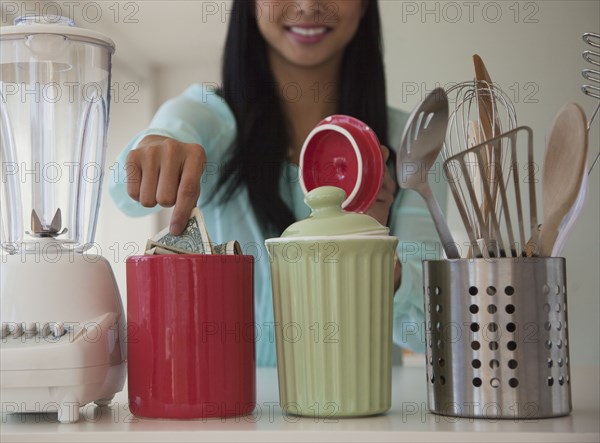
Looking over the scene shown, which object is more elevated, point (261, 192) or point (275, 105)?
point (275, 105)

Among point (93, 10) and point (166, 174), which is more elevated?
point (93, 10)

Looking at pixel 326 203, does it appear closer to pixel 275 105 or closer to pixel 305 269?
pixel 305 269

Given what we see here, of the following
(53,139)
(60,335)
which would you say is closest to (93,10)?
(53,139)

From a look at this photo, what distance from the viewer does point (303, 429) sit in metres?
0.44

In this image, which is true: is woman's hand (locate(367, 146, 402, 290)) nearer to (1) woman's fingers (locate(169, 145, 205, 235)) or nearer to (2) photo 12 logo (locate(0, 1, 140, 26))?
(1) woman's fingers (locate(169, 145, 205, 235))

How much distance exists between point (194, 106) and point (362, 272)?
0.56 meters

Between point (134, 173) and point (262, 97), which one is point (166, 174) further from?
point (262, 97)

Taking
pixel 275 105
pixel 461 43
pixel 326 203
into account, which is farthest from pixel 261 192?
pixel 326 203

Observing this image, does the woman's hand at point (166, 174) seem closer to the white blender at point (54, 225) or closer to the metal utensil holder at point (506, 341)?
the white blender at point (54, 225)

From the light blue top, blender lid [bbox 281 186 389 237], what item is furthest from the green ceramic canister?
the light blue top

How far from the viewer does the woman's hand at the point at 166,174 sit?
0.53 meters

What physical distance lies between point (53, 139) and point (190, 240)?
0.76 feet

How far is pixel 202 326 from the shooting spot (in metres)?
0.48

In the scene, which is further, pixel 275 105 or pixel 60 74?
pixel 275 105
